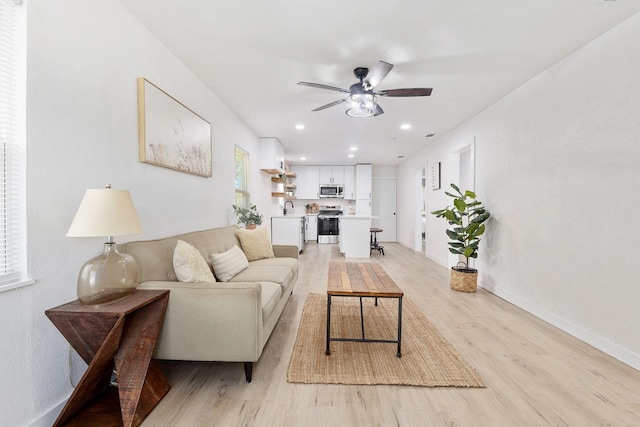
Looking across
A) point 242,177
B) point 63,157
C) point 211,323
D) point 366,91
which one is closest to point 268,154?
point 242,177

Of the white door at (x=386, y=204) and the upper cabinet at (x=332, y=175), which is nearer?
the upper cabinet at (x=332, y=175)

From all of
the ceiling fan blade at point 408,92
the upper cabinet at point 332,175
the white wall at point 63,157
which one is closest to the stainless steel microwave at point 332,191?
the upper cabinet at point 332,175

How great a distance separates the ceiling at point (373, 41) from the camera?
1927 millimetres

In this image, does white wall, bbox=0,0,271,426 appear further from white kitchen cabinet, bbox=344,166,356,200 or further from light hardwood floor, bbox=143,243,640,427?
white kitchen cabinet, bbox=344,166,356,200

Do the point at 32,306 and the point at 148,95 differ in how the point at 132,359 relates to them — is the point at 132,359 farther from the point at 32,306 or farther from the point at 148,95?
the point at 148,95

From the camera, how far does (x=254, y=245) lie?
3.50 m

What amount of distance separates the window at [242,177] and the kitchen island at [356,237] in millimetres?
2333

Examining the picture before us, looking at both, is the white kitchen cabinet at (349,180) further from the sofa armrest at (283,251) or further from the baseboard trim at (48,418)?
the baseboard trim at (48,418)

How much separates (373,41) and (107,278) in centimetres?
245

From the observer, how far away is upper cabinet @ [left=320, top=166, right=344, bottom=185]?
8.67 metres

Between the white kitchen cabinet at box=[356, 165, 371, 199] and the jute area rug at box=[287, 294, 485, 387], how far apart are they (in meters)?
Result: 5.66

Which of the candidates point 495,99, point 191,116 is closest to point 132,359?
point 191,116

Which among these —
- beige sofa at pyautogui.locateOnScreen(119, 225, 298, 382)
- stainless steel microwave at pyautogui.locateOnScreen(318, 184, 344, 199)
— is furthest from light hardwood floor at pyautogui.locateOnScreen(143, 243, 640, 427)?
stainless steel microwave at pyautogui.locateOnScreen(318, 184, 344, 199)

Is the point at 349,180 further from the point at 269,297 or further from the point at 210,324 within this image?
the point at 210,324
